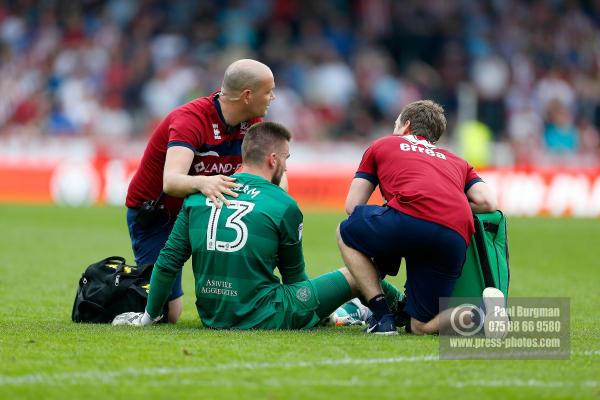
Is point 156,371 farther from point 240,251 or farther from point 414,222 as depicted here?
point 414,222

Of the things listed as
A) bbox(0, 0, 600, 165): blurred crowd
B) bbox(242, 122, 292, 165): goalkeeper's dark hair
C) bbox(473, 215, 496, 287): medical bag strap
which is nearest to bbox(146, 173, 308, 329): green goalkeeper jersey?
bbox(242, 122, 292, 165): goalkeeper's dark hair

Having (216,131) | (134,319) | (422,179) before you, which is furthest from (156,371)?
(216,131)

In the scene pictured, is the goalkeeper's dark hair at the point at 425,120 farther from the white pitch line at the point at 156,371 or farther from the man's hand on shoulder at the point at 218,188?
the white pitch line at the point at 156,371

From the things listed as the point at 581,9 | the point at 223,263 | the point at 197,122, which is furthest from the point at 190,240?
the point at 581,9

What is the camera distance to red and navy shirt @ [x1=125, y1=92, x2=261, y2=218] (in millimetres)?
7625

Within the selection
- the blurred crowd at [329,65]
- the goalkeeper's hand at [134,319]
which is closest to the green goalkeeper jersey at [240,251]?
the goalkeeper's hand at [134,319]

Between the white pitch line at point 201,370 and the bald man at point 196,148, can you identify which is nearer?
the white pitch line at point 201,370

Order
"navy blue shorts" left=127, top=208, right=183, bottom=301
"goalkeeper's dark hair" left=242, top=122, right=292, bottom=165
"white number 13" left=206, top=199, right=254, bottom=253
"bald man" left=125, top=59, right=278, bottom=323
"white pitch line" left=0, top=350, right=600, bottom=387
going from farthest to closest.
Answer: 1. "navy blue shorts" left=127, top=208, right=183, bottom=301
2. "bald man" left=125, top=59, right=278, bottom=323
3. "goalkeeper's dark hair" left=242, top=122, right=292, bottom=165
4. "white number 13" left=206, top=199, right=254, bottom=253
5. "white pitch line" left=0, top=350, right=600, bottom=387

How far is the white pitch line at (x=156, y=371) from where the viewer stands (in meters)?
5.31

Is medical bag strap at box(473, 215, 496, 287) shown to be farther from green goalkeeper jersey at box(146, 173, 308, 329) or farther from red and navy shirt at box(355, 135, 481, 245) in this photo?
green goalkeeper jersey at box(146, 173, 308, 329)

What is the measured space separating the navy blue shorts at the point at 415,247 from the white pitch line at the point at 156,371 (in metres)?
0.95

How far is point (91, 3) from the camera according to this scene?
2683 cm

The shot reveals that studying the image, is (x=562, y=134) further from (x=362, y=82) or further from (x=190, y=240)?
(x=190, y=240)

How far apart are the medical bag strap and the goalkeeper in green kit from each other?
0.84 m
